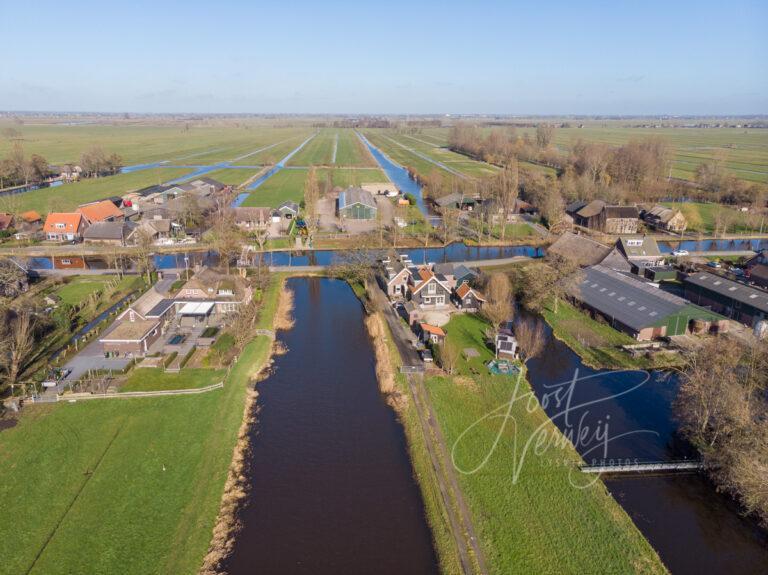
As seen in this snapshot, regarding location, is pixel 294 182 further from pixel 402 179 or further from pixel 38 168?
pixel 38 168

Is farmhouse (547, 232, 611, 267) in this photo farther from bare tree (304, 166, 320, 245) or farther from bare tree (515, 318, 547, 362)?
bare tree (304, 166, 320, 245)

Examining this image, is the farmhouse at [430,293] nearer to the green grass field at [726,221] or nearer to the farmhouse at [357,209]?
the farmhouse at [357,209]

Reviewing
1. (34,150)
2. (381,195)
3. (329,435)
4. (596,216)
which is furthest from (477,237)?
→ (34,150)

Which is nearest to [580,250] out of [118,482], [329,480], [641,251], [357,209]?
[641,251]

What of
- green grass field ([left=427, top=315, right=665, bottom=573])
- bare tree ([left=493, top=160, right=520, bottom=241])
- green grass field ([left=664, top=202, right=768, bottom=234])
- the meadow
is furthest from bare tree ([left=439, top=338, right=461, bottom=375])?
green grass field ([left=664, top=202, right=768, bottom=234])

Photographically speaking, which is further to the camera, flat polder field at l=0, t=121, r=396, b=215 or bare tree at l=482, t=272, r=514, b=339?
flat polder field at l=0, t=121, r=396, b=215

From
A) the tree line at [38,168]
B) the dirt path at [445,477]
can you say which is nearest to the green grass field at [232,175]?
the tree line at [38,168]
